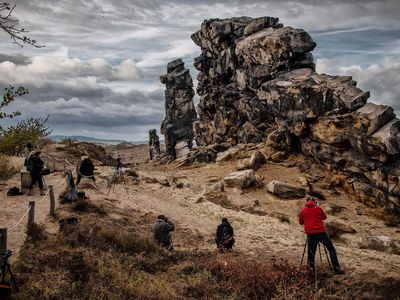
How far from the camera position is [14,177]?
94.3 feet

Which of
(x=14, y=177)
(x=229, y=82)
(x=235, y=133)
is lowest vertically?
(x=14, y=177)

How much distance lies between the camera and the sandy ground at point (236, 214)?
709 inches

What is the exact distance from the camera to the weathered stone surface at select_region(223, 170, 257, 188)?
1249 inches

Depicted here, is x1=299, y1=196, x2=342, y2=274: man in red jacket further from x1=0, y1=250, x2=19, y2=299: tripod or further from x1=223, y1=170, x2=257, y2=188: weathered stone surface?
x1=223, y1=170, x2=257, y2=188: weathered stone surface

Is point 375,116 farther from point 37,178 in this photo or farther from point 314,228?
point 37,178

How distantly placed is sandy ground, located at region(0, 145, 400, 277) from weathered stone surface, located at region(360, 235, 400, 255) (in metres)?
0.56

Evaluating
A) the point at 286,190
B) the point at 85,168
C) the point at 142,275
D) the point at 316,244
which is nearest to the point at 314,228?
the point at 316,244

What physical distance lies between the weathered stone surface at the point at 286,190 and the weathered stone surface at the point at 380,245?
853 cm

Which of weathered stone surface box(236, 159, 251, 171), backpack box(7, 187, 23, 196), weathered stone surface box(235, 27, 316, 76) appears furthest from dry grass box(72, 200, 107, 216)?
weathered stone surface box(235, 27, 316, 76)

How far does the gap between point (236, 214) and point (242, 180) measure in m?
5.53

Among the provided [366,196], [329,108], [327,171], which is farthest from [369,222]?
[329,108]

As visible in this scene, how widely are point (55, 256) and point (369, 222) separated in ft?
72.2

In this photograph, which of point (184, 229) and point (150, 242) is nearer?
point (150, 242)

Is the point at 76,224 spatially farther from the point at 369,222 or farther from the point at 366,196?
the point at 366,196
